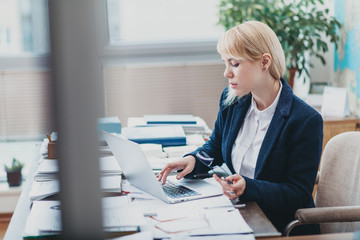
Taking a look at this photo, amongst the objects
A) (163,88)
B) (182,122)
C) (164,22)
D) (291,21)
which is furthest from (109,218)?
(164,22)

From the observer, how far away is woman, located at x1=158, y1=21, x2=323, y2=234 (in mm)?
1520

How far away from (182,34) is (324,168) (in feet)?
7.43

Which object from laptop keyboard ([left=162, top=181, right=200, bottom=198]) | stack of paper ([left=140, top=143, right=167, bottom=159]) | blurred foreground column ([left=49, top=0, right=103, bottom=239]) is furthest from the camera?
stack of paper ([left=140, top=143, right=167, bottom=159])

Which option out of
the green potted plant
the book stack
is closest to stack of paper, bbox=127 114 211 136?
the book stack

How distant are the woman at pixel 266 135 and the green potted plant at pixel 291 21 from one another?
1583 mm

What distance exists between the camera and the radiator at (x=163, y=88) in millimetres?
3703

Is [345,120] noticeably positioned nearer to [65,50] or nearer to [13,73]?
[13,73]

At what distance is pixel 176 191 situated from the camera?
61.2 inches

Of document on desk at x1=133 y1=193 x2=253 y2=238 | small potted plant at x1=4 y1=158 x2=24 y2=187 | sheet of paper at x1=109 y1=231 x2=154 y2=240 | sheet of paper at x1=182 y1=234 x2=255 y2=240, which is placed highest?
sheet of paper at x1=109 y1=231 x2=154 y2=240

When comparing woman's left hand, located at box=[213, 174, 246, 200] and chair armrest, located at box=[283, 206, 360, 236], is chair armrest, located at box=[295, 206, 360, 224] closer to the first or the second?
chair armrest, located at box=[283, 206, 360, 236]

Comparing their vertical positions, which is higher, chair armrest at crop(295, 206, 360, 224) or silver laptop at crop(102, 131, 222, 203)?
silver laptop at crop(102, 131, 222, 203)

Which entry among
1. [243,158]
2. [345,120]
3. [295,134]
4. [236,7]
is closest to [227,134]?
[243,158]

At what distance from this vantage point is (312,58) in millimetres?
3680

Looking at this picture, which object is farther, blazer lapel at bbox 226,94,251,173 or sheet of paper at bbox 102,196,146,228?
blazer lapel at bbox 226,94,251,173
